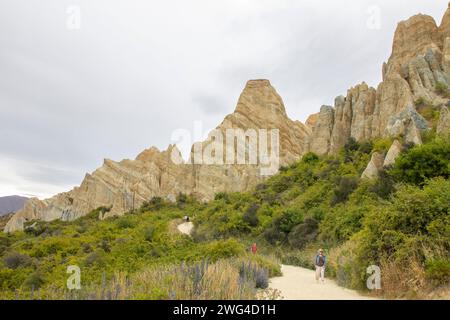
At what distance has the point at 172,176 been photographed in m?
65.4

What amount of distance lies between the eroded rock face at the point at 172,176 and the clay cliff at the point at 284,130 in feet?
0.54

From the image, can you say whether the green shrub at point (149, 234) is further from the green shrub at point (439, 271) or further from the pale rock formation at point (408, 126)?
the green shrub at point (439, 271)

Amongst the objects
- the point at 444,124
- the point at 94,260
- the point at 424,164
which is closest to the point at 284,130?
the point at 444,124

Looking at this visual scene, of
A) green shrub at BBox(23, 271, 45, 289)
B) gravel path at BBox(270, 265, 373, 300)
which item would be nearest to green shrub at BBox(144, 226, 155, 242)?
green shrub at BBox(23, 271, 45, 289)

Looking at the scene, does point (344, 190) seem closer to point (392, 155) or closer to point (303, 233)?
point (392, 155)

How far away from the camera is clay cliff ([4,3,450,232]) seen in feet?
106

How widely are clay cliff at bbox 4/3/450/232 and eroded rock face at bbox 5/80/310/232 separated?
0.54 feet

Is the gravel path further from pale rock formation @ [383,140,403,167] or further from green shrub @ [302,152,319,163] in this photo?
green shrub @ [302,152,319,163]

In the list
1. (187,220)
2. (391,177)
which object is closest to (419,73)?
(391,177)

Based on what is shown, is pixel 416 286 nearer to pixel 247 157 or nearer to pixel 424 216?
pixel 424 216

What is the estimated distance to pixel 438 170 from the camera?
1536cm

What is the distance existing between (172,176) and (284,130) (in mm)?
22110

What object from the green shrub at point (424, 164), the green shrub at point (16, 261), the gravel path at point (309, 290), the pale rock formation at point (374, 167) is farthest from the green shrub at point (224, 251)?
the green shrub at point (16, 261)

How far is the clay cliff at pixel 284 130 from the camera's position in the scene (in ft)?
106
